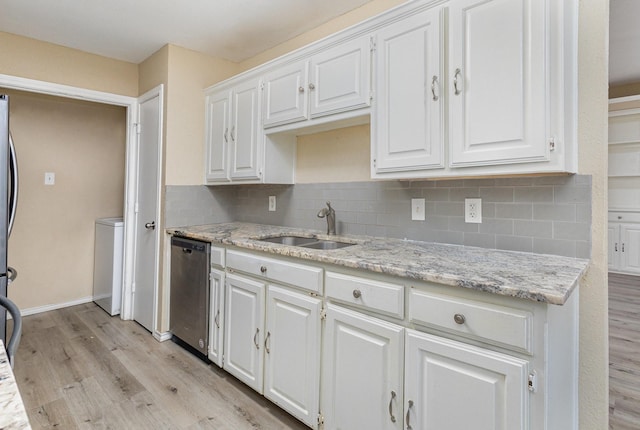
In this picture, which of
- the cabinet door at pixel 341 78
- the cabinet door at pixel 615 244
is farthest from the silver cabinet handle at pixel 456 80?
the cabinet door at pixel 615 244

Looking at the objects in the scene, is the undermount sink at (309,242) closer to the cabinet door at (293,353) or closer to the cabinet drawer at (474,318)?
the cabinet door at (293,353)

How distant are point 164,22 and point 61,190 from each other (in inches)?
85.2

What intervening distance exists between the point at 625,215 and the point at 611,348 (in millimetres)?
2919

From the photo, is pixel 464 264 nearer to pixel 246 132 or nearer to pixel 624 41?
pixel 246 132

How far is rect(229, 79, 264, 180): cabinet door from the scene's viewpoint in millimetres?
2561

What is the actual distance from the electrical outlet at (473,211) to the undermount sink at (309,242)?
704 millimetres

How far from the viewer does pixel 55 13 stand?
237 cm

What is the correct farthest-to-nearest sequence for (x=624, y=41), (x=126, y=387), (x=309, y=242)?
1. (x=624, y=41)
2. (x=309, y=242)
3. (x=126, y=387)

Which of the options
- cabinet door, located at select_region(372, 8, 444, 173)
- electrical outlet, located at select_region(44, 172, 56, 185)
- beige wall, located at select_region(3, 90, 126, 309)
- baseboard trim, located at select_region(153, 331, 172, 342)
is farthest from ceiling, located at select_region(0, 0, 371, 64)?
baseboard trim, located at select_region(153, 331, 172, 342)

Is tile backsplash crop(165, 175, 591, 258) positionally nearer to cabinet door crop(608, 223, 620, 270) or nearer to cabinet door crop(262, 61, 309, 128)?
cabinet door crop(262, 61, 309, 128)

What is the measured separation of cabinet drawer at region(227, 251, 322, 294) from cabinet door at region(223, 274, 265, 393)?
7cm

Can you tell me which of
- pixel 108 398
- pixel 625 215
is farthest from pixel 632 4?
pixel 108 398

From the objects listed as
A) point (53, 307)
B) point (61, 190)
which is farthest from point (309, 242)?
point (53, 307)

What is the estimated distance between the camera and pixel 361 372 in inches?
56.5
